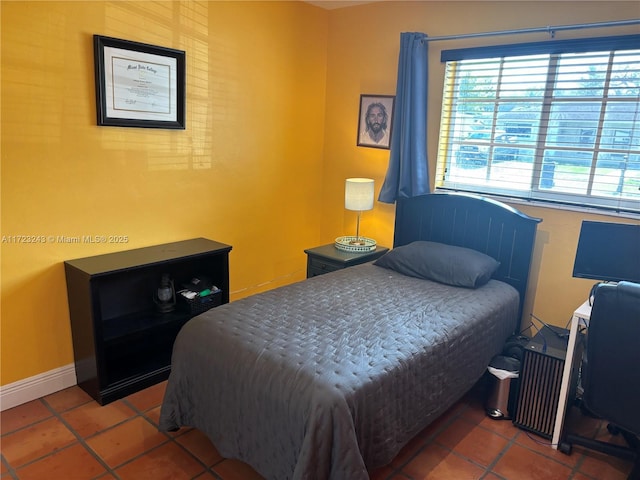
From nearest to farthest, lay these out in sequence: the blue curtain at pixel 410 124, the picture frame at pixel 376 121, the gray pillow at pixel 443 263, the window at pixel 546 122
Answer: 1. the window at pixel 546 122
2. the gray pillow at pixel 443 263
3. the blue curtain at pixel 410 124
4. the picture frame at pixel 376 121

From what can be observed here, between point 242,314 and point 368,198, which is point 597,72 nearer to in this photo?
point 368,198

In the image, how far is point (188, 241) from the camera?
→ 122 inches

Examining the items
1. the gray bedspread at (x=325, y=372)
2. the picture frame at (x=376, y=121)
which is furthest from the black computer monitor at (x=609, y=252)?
the picture frame at (x=376, y=121)

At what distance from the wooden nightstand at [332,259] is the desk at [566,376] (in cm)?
149

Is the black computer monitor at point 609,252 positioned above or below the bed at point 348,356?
above

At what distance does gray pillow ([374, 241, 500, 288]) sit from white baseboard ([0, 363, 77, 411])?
6.63 feet

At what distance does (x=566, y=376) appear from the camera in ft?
7.30

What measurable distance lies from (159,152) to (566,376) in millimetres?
2595

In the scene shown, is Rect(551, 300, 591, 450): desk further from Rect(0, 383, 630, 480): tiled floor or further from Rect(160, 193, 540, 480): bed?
Rect(160, 193, 540, 480): bed

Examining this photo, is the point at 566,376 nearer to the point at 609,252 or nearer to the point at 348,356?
the point at 609,252

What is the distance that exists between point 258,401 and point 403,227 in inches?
79.6

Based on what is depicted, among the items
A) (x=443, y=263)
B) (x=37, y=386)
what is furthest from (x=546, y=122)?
(x=37, y=386)

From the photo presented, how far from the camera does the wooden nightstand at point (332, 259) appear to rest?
129 inches

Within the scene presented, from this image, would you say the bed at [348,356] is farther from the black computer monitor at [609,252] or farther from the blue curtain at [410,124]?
the blue curtain at [410,124]
